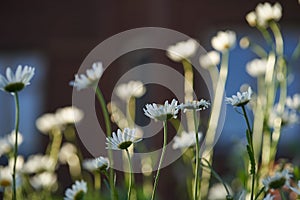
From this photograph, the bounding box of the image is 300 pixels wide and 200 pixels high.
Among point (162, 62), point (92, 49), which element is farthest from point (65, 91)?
point (162, 62)

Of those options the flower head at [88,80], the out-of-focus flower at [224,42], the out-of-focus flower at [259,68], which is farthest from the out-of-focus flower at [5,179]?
the out-of-focus flower at [259,68]

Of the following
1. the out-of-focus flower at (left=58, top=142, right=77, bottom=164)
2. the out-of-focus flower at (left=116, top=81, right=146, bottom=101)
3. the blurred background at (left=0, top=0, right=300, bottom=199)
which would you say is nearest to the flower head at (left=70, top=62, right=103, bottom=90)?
the out-of-focus flower at (left=116, top=81, right=146, bottom=101)

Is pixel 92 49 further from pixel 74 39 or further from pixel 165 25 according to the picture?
pixel 165 25

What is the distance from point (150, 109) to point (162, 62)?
4.75 metres

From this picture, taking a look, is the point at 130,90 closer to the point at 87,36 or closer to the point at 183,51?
the point at 183,51

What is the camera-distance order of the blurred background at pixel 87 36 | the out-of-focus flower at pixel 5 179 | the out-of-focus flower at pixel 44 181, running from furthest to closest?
the blurred background at pixel 87 36 → the out-of-focus flower at pixel 44 181 → the out-of-focus flower at pixel 5 179

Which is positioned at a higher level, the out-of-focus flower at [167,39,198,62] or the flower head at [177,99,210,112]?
the out-of-focus flower at [167,39,198,62]

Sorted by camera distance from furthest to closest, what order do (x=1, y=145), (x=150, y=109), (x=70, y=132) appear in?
(x=70, y=132) < (x=1, y=145) < (x=150, y=109)

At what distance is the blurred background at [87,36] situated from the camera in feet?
17.9

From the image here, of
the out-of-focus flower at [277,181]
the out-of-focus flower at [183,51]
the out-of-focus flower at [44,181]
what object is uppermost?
the out-of-focus flower at [183,51]

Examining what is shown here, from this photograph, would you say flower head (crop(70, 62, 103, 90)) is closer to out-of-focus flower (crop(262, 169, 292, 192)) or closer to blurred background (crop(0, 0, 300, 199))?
out-of-focus flower (crop(262, 169, 292, 192))

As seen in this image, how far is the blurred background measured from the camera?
545 cm

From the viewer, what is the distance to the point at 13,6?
5.94 m

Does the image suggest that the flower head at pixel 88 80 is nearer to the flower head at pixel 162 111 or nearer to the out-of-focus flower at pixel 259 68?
the flower head at pixel 162 111
